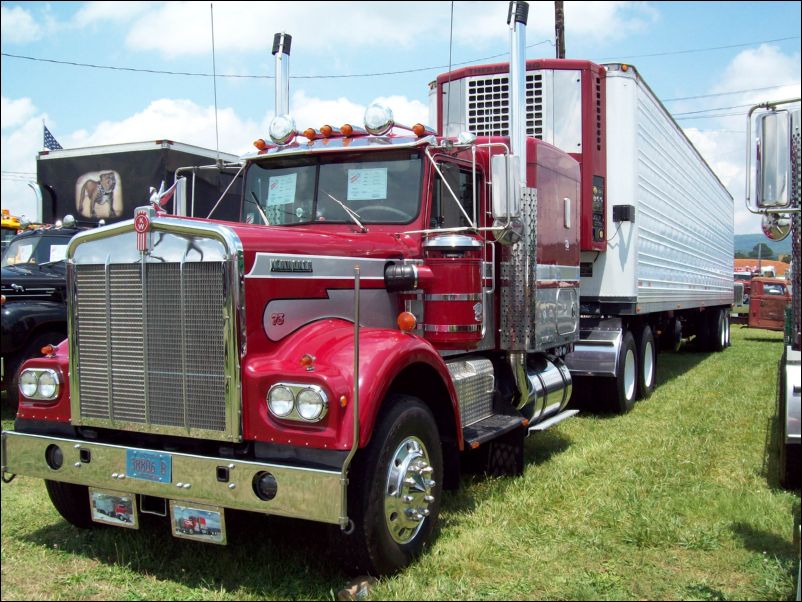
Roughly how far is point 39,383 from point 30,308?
172 inches

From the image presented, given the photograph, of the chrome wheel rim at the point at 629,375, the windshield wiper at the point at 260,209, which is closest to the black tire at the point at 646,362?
the chrome wheel rim at the point at 629,375

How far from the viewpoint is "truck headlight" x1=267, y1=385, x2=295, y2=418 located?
3748 millimetres

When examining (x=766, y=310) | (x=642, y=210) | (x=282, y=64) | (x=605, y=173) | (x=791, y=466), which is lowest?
(x=791, y=466)

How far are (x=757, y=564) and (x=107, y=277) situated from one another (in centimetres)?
390

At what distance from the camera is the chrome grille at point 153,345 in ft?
12.9

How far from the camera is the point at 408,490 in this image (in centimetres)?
416

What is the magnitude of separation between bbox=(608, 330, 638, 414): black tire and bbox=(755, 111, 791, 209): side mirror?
204 inches

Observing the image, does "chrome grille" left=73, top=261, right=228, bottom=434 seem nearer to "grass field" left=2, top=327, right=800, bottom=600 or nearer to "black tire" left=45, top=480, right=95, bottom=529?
"black tire" left=45, top=480, right=95, bottom=529

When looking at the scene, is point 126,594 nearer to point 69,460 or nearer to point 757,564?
point 69,460

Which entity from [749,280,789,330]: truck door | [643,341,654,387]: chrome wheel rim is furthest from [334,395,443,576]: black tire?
[749,280,789,330]: truck door

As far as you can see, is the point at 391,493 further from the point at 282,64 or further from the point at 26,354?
the point at 26,354

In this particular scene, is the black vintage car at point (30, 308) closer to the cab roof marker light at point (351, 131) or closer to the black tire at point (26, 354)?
the black tire at point (26, 354)

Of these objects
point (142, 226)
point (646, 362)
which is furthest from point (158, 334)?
point (646, 362)

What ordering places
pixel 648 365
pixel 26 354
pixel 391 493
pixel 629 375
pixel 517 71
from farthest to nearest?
pixel 648 365
pixel 629 375
pixel 26 354
pixel 517 71
pixel 391 493
